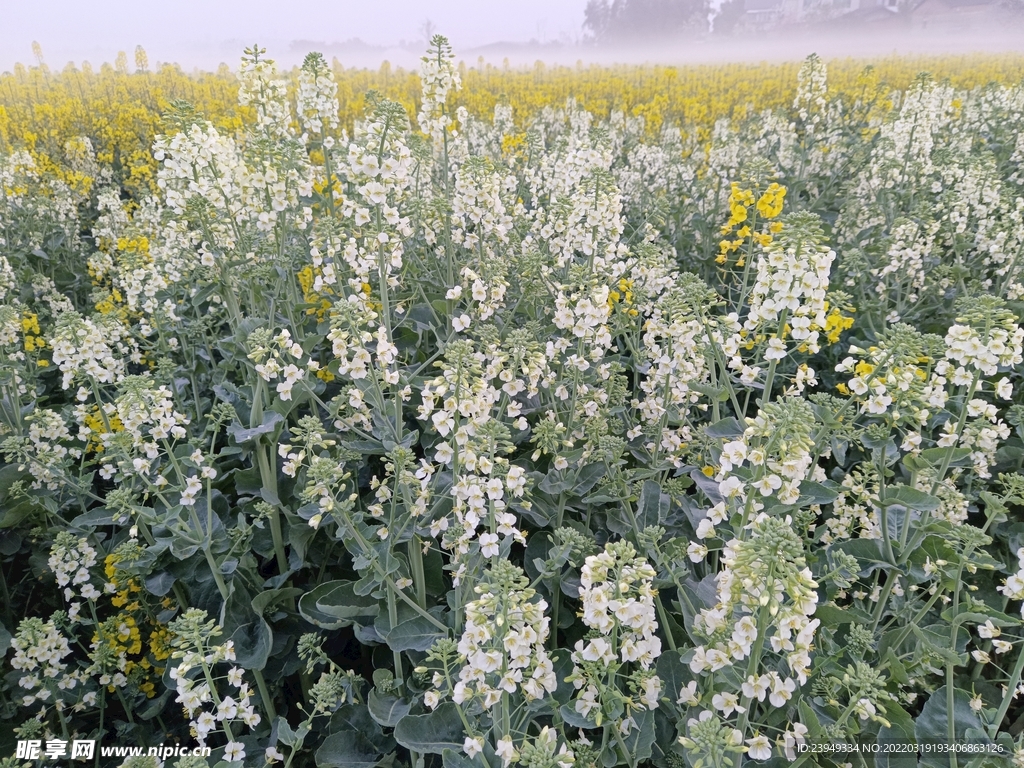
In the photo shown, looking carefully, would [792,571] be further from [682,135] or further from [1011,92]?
[1011,92]

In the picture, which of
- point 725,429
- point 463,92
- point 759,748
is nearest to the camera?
point 759,748

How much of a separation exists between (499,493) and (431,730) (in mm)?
776

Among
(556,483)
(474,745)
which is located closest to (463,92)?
(556,483)

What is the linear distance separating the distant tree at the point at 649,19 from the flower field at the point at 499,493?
1191cm

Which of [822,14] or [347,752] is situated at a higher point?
[822,14]

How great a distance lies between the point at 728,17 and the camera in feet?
46.5

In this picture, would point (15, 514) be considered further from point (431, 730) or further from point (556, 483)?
point (556, 483)

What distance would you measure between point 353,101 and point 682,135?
7.16 meters

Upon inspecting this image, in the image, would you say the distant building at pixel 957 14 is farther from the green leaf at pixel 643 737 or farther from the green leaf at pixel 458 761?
the green leaf at pixel 458 761

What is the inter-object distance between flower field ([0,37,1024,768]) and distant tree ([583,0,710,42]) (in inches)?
469

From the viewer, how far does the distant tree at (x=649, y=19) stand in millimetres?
14414

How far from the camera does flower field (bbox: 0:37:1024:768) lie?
1.67m

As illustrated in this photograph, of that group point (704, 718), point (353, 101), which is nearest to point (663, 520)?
point (704, 718)

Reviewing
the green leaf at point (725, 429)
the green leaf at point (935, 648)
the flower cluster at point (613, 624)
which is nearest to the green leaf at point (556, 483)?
the green leaf at point (725, 429)
